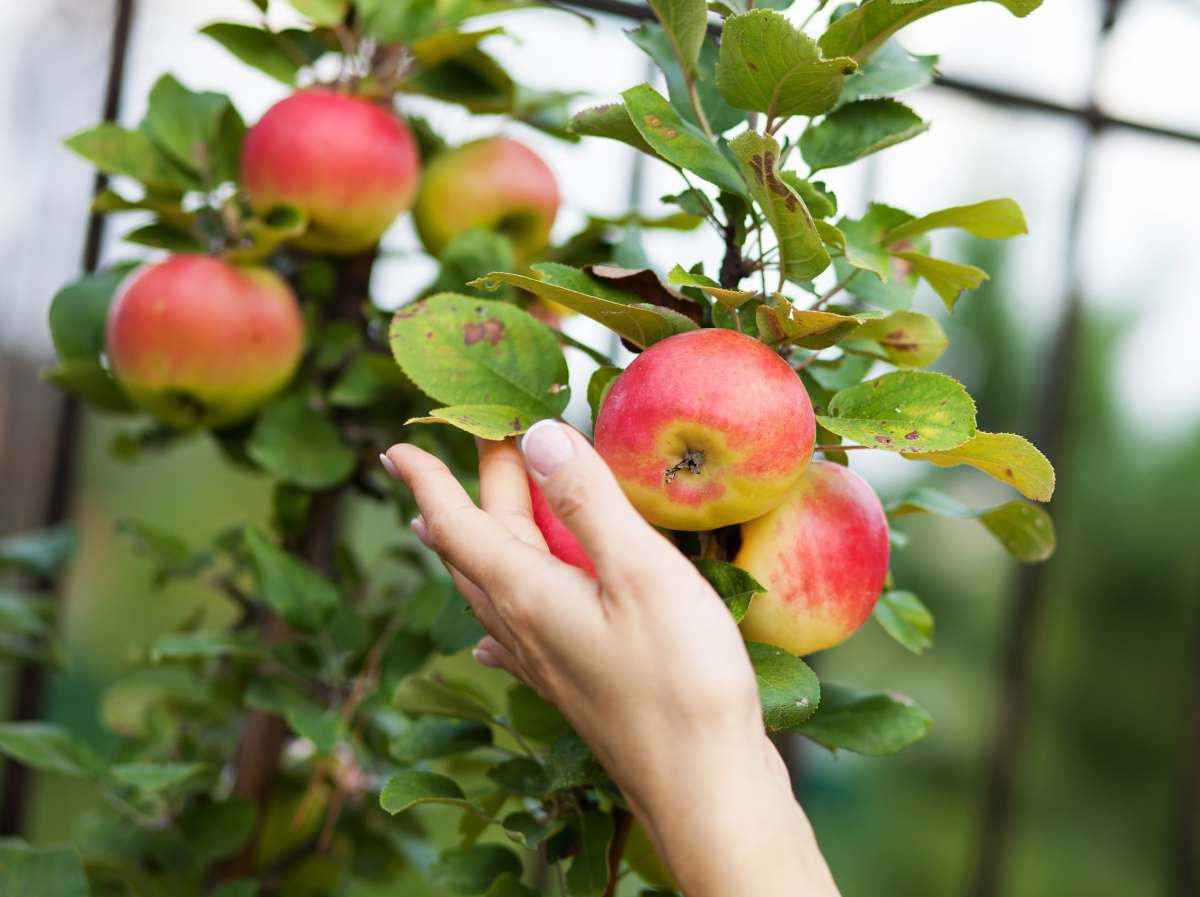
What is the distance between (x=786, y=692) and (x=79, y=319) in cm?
64

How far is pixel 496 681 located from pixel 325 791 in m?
0.43

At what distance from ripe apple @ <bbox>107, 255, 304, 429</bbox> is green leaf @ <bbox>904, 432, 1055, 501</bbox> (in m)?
0.49

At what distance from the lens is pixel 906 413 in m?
0.44

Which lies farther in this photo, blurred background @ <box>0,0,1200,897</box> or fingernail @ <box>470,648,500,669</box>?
blurred background @ <box>0,0,1200,897</box>

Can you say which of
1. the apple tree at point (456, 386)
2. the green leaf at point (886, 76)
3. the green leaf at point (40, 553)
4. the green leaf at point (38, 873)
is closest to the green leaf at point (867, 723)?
the apple tree at point (456, 386)

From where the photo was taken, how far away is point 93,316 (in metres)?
0.82

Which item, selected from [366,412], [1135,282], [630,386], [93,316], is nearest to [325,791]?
[366,412]

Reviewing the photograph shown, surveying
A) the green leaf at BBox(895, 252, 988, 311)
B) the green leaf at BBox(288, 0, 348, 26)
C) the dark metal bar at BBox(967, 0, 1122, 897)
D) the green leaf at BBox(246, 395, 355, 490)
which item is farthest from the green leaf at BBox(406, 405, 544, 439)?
the dark metal bar at BBox(967, 0, 1122, 897)

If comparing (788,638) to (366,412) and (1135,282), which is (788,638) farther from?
(1135,282)

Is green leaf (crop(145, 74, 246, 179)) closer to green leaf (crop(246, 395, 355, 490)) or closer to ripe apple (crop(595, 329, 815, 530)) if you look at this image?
green leaf (crop(246, 395, 355, 490))

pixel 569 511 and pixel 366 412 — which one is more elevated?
pixel 569 511

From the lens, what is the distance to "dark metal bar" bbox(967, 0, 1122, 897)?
1551mm

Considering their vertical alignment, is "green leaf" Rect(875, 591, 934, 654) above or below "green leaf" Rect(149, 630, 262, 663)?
above

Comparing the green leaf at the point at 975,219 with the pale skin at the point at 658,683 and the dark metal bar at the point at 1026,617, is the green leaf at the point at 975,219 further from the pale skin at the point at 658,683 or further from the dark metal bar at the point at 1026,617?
the dark metal bar at the point at 1026,617
